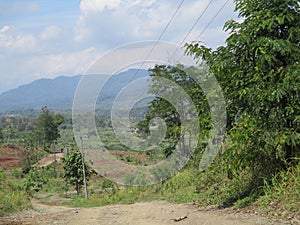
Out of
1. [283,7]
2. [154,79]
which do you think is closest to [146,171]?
[154,79]

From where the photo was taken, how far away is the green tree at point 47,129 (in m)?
43.6

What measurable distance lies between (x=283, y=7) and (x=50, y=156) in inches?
1524

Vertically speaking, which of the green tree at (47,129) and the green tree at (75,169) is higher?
the green tree at (47,129)

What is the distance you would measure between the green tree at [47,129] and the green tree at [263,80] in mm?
38432

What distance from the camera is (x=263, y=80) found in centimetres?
671

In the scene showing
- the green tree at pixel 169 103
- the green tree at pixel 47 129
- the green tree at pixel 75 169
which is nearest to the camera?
the green tree at pixel 169 103

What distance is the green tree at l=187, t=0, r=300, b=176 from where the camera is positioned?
643 cm

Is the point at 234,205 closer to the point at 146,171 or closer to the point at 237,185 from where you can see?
the point at 237,185

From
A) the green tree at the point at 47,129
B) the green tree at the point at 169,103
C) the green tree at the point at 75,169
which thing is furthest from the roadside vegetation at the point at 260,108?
the green tree at the point at 47,129

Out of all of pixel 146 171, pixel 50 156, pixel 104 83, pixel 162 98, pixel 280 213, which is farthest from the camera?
pixel 50 156

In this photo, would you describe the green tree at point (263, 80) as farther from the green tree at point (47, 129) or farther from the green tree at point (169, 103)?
the green tree at point (47, 129)

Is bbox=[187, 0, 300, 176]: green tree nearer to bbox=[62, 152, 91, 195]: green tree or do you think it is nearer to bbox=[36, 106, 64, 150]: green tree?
bbox=[62, 152, 91, 195]: green tree

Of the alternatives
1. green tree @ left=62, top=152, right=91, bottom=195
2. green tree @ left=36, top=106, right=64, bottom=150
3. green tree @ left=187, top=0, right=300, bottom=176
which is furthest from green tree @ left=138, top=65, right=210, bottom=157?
green tree @ left=36, top=106, right=64, bottom=150

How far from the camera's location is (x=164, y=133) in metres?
16.4
